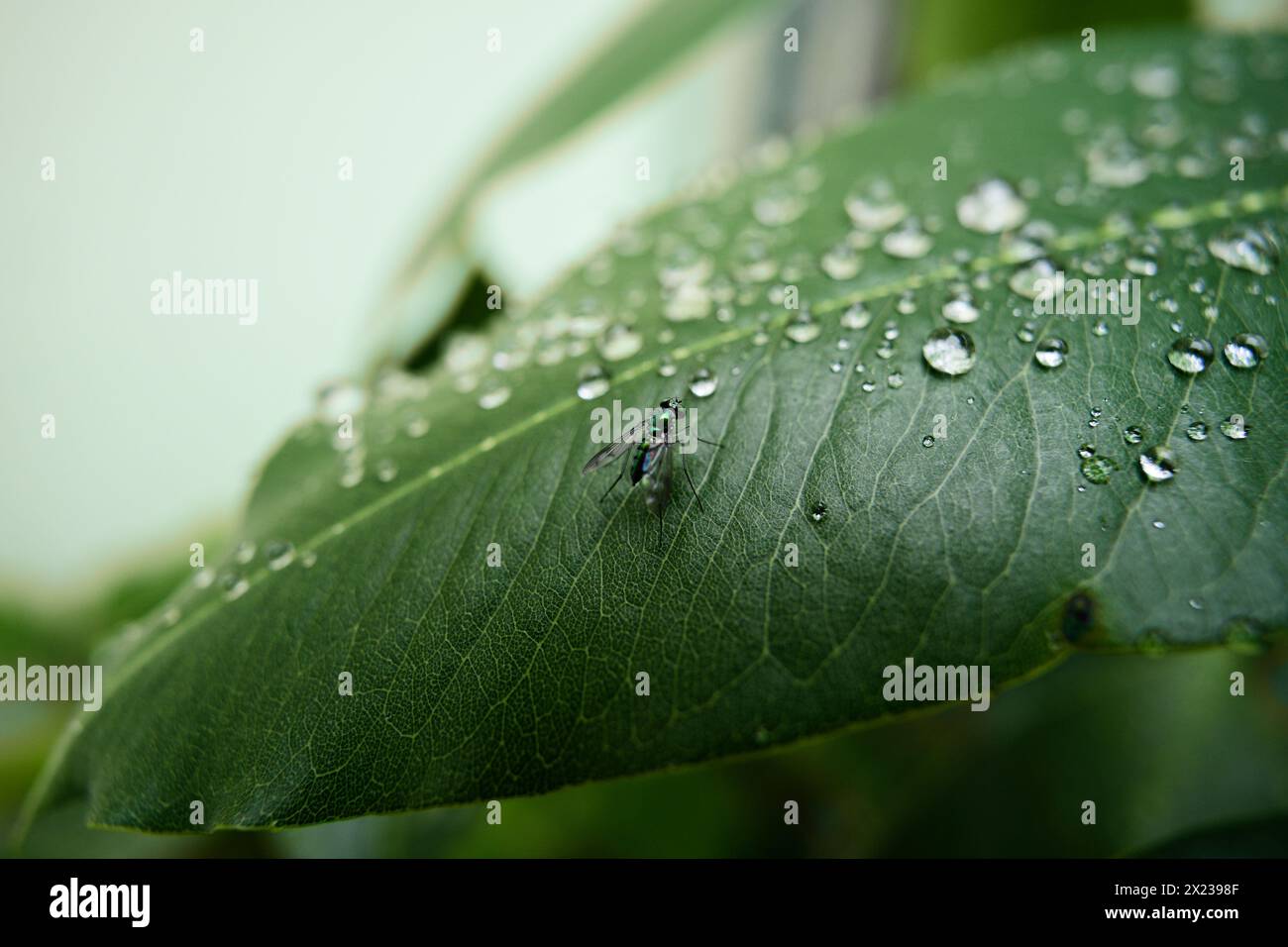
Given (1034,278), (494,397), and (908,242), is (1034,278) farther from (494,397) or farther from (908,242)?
(494,397)

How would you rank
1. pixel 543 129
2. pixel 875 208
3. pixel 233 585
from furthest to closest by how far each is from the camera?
pixel 543 129 → pixel 875 208 → pixel 233 585

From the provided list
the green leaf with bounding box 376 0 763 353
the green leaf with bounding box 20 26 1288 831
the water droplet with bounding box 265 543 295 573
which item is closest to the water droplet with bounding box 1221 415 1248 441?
the green leaf with bounding box 20 26 1288 831

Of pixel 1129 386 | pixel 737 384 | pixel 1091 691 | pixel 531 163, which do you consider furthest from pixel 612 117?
pixel 1091 691

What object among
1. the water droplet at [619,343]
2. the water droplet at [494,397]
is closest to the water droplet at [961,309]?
the water droplet at [619,343]

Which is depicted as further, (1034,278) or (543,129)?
(543,129)

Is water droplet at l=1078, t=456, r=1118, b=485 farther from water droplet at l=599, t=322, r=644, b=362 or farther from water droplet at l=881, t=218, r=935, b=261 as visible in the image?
water droplet at l=599, t=322, r=644, b=362

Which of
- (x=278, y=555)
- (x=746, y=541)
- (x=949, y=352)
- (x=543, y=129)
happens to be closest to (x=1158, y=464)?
(x=949, y=352)
